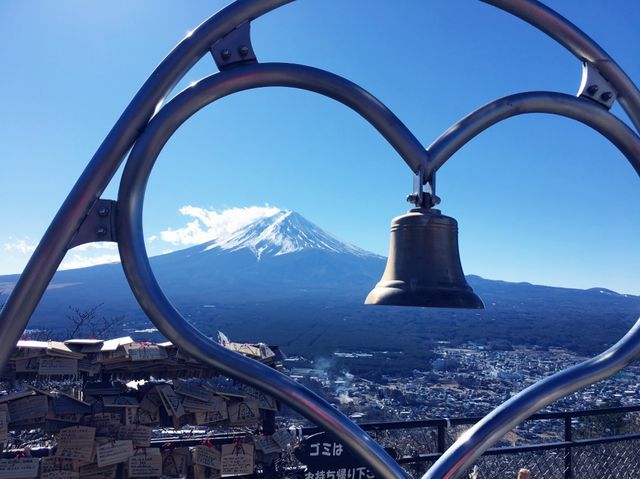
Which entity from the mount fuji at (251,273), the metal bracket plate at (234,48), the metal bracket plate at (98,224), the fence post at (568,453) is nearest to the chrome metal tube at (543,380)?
the metal bracket plate at (234,48)

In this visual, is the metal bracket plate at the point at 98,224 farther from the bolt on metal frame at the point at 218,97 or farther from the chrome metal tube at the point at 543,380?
the chrome metal tube at the point at 543,380

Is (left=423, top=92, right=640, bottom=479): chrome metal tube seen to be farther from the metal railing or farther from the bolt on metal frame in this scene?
the metal railing

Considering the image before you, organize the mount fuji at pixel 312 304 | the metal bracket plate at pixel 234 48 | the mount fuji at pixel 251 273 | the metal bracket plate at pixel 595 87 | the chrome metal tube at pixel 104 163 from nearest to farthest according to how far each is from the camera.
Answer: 1. the chrome metal tube at pixel 104 163
2. the metal bracket plate at pixel 234 48
3. the metal bracket plate at pixel 595 87
4. the mount fuji at pixel 312 304
5. the mount fuji at pixel 251 273

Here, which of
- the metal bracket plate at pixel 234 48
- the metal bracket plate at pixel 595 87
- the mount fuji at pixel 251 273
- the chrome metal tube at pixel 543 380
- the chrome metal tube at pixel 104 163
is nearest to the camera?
the chrome metal tube at pixel 104 163

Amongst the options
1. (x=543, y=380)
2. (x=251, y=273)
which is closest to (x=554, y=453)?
(x=543, y=380)

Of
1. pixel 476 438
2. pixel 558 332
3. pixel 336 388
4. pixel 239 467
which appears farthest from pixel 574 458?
pixel 558 332

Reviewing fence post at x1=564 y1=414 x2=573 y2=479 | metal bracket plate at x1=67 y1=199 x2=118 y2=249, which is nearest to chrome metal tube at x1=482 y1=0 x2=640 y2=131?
metal bracket plate at x1=67 y1=199 x2=118 y2=249

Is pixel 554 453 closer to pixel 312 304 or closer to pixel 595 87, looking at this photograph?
pixel 595 87
